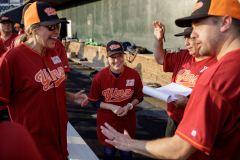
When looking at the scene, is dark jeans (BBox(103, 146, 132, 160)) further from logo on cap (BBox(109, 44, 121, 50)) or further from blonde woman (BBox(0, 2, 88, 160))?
logo on cap (BBox(109, 44, 121, 50))

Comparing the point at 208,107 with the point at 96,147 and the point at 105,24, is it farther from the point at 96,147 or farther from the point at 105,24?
the point at 105,24

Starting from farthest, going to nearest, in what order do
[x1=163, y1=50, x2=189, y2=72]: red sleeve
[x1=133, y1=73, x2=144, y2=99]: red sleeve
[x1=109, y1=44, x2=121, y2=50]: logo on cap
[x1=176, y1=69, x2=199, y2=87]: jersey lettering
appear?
[x1=133, y1=73, x2=144, y2=99]: red sleeve < [x1=109, y1=44, x2=121, y2=50]: logo on cap < [x1=163, y1=50, x2=189, y2=72]: red sleeve < [x1=176, y1=69, x2=199, y2=87]: jersey lettering

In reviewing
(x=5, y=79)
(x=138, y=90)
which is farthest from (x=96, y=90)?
(x=5, y=79)

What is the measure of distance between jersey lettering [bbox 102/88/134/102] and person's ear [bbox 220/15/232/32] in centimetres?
177

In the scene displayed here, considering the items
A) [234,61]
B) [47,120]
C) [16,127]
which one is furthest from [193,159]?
[47,120]

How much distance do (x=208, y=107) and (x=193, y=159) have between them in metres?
0.56

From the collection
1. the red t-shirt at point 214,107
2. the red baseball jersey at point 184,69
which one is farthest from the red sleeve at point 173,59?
the red t-shirt at point 214,107

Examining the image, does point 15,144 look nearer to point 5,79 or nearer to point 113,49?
point 5,79

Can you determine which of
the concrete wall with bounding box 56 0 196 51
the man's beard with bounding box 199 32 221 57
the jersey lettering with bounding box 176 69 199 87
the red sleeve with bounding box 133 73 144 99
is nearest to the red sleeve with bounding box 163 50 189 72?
the jersey lettering with bounding box 176 69 199 87

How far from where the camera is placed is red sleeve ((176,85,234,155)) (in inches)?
40.1

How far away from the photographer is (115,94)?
2752 mm

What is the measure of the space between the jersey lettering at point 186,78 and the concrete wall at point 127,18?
496cm

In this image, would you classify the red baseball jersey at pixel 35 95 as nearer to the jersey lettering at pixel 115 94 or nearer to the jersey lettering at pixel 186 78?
the jersey lettering at pixel 115 94

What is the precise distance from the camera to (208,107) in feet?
3.35
